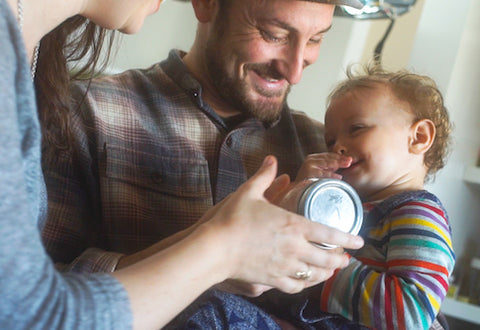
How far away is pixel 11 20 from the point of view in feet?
1.63

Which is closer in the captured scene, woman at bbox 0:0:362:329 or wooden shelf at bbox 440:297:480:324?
woman at bbox 0:0:362:329

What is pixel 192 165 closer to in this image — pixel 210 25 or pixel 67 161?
pixel 67 161

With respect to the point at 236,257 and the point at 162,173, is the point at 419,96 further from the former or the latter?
the point at 236,257

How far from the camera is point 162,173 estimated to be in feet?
3.47

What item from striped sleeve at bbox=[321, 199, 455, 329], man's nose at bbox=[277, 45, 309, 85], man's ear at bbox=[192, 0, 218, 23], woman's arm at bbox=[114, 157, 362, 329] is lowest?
striped sleeve at bbox=[321, 199, 455, 329]

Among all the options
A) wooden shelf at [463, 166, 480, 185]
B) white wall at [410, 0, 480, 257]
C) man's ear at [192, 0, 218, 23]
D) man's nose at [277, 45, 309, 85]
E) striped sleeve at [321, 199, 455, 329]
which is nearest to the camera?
striped sleeve at [321, 199, 455, 329]

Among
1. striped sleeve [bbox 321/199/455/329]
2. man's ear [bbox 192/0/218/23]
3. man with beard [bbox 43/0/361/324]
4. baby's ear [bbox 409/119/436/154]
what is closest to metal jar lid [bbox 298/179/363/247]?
striped sleeve [bbox 321/199/455/329]

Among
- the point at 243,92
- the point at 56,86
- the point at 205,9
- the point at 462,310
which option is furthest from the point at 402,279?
the point at 462,310

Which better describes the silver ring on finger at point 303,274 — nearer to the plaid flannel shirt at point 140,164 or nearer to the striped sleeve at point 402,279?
the striped sleeve at point 402,279

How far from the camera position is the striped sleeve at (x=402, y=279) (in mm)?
818

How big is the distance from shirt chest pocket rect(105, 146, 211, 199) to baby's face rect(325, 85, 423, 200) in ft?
0.88

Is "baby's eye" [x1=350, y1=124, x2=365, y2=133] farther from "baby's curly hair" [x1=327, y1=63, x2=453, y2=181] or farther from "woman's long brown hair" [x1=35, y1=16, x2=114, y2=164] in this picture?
"woman's long brown hair" [x1=35, y1=16, x2=114, y2=164]

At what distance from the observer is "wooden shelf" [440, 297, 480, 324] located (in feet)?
5.21

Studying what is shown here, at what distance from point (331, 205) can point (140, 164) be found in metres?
0.45
